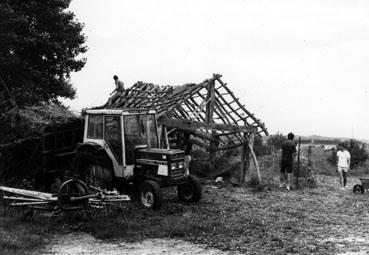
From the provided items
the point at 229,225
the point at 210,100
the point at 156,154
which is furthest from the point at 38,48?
the point at 229,225

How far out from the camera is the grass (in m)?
9.65

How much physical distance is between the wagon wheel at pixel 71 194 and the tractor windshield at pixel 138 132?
7.11 feet

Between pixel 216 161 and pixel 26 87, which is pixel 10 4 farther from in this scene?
pixel 216 161

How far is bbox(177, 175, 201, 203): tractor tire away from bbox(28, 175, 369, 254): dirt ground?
0.38m

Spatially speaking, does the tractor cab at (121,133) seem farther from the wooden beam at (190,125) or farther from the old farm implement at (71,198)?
the wooden beam at (190,125)

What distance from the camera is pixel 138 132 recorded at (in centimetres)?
1353

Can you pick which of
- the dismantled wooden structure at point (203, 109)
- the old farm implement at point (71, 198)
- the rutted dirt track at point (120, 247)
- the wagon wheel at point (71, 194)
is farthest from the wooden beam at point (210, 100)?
the rutted dirt track at point (120, 247)

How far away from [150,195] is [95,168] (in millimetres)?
1952

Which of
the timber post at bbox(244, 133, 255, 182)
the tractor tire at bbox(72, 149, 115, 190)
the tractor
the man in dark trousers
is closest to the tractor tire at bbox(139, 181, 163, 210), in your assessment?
the tractor

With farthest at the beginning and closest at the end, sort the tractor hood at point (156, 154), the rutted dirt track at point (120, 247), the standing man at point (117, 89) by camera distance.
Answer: the standing man at point (117, 89) → the tractor hood at point (156, 154) → the rutted dirt track at point (120, 247)

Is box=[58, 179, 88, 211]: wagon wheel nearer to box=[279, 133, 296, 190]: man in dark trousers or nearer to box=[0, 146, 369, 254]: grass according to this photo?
box=[0, 146, 369, 254]: grass

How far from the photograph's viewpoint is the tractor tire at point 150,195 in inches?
486

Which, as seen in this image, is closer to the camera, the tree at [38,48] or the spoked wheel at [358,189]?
the spoked wheel at [358,189]

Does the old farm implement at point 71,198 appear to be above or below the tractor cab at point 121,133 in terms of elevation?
below
